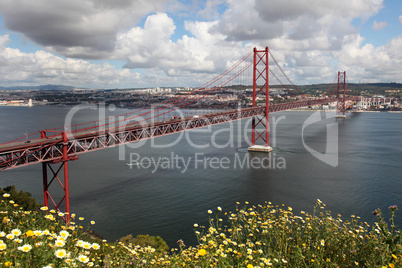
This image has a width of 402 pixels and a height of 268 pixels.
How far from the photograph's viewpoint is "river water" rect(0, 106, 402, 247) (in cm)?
1812

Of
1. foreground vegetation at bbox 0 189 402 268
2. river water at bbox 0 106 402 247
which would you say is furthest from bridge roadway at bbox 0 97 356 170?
foreground vegetation at bbox 0 189 402 268

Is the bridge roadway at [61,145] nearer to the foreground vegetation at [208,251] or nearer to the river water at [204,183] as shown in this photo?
the river water at [204,183]

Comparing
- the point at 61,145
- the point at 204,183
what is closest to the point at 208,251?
the point at 61,145

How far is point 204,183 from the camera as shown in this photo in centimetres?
2484

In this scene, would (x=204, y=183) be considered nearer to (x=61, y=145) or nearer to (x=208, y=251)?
(x=61, y=145)

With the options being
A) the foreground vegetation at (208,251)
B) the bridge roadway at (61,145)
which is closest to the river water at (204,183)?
the bridge roadway at (61,145)

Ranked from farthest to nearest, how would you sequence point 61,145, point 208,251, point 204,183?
point 204,183 < point 61,145 < point 208,251

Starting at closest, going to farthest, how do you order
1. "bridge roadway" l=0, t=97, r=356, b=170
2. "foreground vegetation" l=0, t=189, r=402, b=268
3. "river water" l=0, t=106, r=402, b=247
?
"foreground vegetation" l=0, t=189, r=402, b=268 → "bridge roadway" l=0, t=97, r=356, b=170 → "river water" l=0, t=106, r=402, b=247

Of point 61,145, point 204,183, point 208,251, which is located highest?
point 208,251

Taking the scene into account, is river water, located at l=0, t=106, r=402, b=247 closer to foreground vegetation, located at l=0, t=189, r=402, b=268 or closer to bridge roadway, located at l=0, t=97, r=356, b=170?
bridge roadway, located at l=0, t=97, r=356, b=170

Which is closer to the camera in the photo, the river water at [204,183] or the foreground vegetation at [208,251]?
the foreground vegetation at [208,251]

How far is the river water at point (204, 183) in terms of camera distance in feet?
59.5

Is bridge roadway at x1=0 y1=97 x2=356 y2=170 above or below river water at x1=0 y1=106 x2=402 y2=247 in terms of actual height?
above

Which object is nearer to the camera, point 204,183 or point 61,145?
point 61,145
